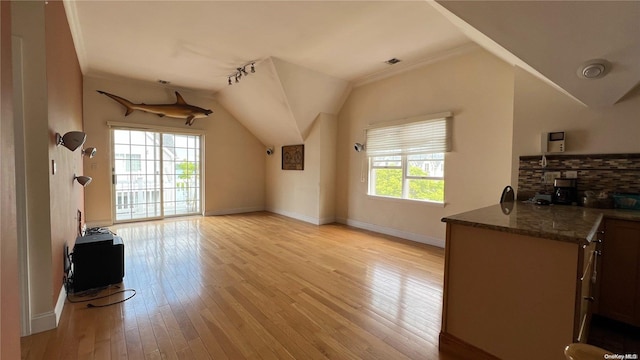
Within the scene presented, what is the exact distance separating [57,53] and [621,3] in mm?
4285

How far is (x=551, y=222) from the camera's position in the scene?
1716 millimetres

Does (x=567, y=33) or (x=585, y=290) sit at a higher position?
(x=567, y=33)

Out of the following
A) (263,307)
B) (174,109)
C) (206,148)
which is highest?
(174,109)

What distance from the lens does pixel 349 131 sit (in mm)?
5594

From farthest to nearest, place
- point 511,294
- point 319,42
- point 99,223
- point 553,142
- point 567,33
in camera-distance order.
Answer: point 99,223, point 319,42, point 553,142, point 567,33, point 511,294

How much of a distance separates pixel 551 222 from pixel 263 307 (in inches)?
87.6

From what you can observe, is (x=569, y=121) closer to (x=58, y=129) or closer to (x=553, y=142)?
(x=553, y=142)

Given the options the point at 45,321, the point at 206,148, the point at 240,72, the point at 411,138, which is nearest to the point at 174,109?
the point at 206,148

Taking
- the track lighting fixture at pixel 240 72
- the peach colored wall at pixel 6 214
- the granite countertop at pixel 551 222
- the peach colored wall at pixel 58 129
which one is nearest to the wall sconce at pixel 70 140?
the peach colored wall at pixel 58 129

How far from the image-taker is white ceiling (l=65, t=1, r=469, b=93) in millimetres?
2896

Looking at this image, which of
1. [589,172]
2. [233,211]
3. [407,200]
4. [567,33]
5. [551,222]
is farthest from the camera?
[233,211]

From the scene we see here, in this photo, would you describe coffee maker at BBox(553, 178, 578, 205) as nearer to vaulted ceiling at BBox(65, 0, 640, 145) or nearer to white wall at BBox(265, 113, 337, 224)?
vaulted ceiling at BBox(65, 0, 640, 145)

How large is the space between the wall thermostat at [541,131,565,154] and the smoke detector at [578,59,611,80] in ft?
2.28

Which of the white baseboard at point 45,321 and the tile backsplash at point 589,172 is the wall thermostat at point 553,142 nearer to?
the tile backsplash at point 589,172
